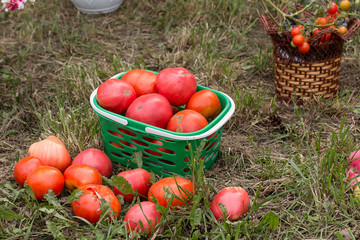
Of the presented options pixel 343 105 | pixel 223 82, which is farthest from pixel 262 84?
pixel 343 105

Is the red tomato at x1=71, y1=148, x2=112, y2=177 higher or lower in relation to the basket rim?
lower

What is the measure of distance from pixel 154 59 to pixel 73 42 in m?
0.74

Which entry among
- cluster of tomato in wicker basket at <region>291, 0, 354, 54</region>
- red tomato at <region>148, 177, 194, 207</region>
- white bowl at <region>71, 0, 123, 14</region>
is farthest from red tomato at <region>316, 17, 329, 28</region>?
white bowl at <region>71, 0, 123, 14</region>

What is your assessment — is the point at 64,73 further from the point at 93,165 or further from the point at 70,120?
the point at 93,165

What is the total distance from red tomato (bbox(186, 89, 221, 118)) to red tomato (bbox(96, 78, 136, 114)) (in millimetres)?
311

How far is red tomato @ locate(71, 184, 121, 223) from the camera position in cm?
177

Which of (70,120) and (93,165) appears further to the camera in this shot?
(70,120)

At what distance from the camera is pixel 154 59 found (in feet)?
10.9

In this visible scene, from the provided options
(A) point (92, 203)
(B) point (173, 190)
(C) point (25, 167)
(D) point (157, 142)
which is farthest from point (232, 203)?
(C) point (25, 167)

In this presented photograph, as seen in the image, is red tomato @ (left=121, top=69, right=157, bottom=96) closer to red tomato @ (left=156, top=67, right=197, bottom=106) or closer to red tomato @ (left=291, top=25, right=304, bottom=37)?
red tomato @ (left=156, top=67, right=197, bottom=106)

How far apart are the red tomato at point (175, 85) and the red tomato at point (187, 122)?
158 millimetres

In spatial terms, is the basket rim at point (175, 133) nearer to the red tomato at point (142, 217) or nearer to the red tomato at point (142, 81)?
the red tomato at point (142, 81)

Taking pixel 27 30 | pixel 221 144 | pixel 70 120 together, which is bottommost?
pixel 221 144

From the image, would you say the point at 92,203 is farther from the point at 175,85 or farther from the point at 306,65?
the point at 306,65
